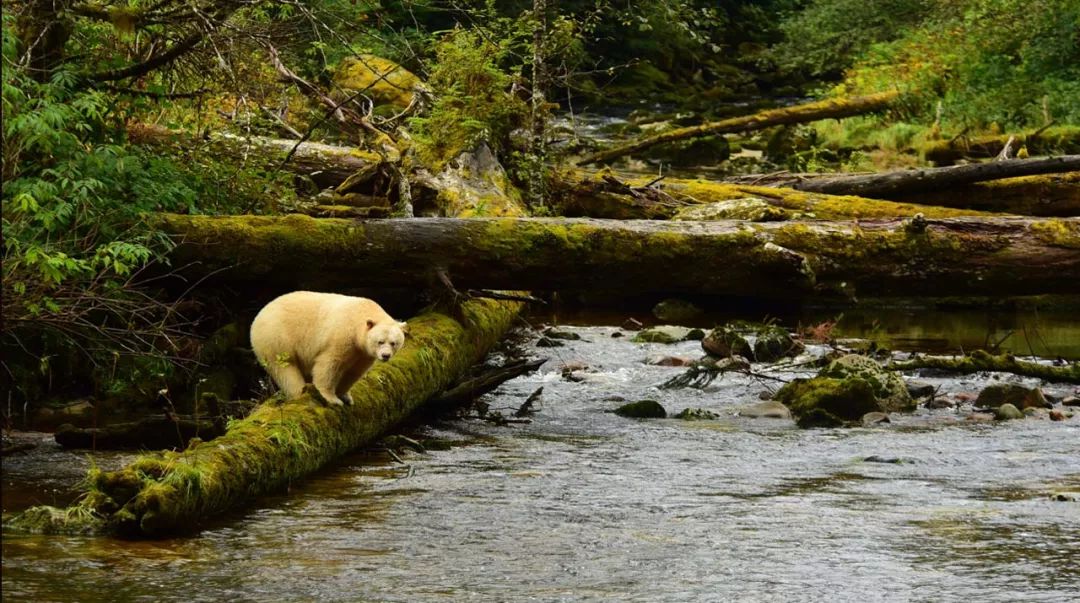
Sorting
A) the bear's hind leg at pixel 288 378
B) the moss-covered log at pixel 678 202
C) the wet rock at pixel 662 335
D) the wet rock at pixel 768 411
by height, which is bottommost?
the wet rock at pixel 768 411

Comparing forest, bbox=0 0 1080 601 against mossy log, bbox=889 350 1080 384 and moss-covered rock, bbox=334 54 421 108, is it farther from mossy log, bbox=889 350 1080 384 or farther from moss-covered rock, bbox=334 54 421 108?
moss-covered rock, bbox=334 54 421 108

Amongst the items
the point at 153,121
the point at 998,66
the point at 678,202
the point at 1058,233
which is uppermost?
the point at 998,66

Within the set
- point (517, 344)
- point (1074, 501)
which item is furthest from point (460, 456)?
point (517, 344)

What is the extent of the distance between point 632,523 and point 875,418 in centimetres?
424

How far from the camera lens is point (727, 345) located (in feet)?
45.3

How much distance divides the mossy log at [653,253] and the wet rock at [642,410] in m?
0.97

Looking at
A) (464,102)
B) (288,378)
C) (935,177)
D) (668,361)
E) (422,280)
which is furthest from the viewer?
(935,177)

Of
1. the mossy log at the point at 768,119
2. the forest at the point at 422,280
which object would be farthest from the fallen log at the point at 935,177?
the mossy log at the point at 768,119

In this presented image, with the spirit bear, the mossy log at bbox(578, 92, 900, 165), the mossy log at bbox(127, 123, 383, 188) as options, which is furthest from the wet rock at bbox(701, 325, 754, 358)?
the mossy log at bbox(578, 92, 900, 165)

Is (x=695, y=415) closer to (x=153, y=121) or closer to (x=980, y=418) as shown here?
(x=980, y=418)

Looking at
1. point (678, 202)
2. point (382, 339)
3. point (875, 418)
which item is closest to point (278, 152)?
point (382, 339)

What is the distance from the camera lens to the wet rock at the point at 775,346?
13.9 metres

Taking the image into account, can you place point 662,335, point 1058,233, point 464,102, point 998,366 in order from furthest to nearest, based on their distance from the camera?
1. point 464,102
2. point 662,335
3. point 998,366
4. point 1058,233

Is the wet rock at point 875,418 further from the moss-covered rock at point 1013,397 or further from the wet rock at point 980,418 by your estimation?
the moss-covered rock at point 1013,397
